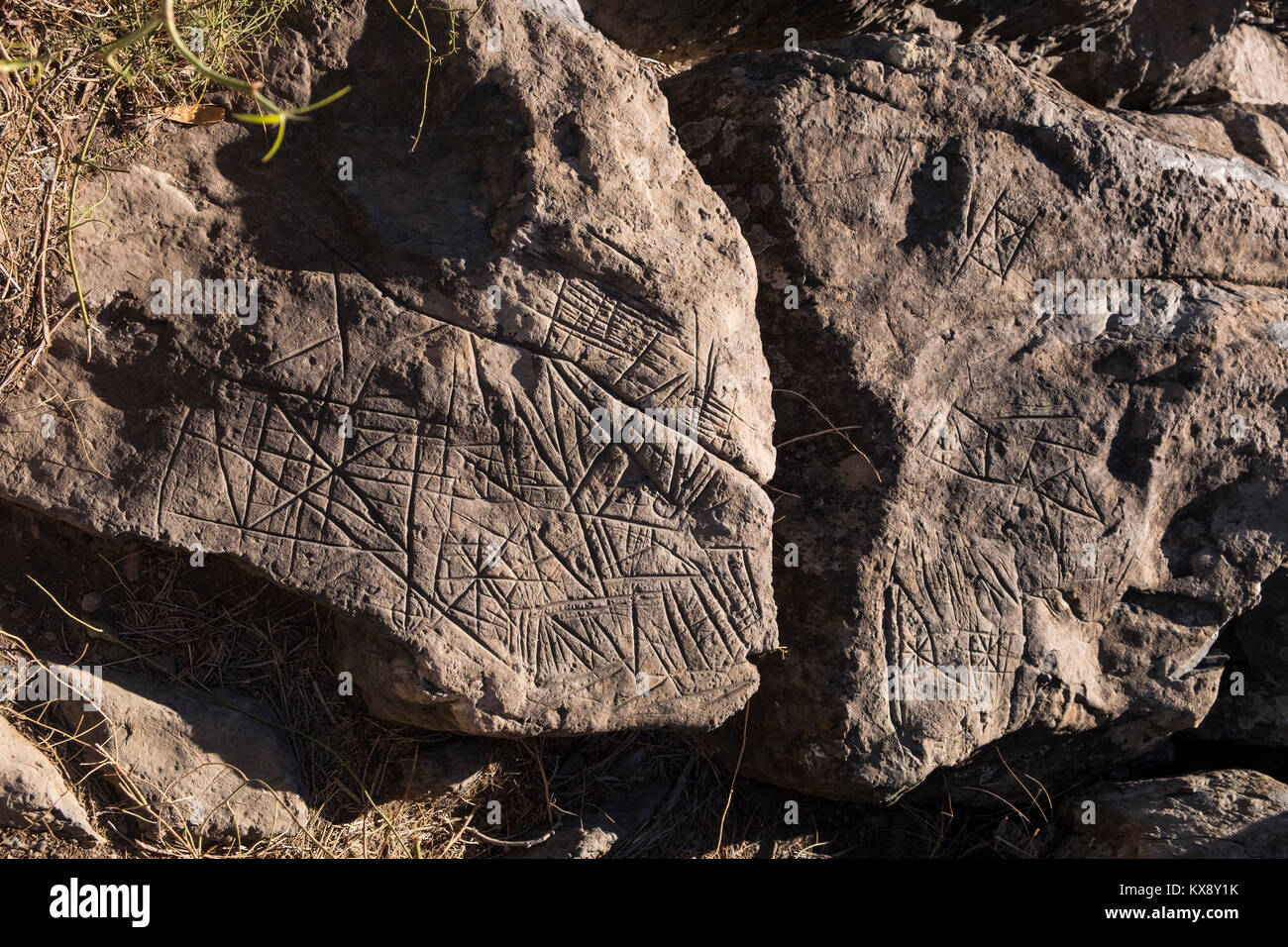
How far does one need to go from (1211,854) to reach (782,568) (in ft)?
5.25

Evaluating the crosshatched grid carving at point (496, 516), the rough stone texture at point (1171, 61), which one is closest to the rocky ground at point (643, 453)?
the crosshatched grid carving at point (496, 516)

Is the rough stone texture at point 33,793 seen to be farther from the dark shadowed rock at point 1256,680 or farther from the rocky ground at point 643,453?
the dark shadowed rock at point 1256,680

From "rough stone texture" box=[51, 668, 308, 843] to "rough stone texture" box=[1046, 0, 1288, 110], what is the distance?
11.9 ft

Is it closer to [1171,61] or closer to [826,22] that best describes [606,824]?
[826,22]

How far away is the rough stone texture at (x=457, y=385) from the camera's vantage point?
2648mm

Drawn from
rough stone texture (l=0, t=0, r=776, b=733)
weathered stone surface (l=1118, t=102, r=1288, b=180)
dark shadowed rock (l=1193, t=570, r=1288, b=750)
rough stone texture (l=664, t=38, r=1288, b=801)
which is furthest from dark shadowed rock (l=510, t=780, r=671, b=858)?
weathered stone surface (l=1118, t=102, r=1288, b=180)

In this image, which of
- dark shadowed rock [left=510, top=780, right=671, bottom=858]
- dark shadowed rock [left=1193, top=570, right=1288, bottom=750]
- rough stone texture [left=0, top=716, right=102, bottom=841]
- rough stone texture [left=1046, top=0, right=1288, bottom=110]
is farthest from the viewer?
rough stone texture [left=1046, top=0, right=1288, bottom=110]

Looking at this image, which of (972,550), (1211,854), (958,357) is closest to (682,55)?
(958,357)

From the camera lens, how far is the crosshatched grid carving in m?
2.69

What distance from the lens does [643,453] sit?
2.90 meters

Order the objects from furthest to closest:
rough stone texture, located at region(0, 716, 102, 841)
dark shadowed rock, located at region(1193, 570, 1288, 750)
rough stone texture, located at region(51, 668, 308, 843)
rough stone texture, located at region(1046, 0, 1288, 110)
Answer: rough stone texture, located at region(1046, 0, 1288, 110) → dark shadowed rock, located at region(1193, 570, 1288, 750) → rough stone texture, located at region(51, 668, 308, 843) → rough stone texture, located at region(0, 716, 102, 841)

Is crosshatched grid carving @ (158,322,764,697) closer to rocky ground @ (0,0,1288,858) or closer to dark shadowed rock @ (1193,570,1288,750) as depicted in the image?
rocky ground @ (0,0,1288,858)

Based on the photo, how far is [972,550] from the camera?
10.9 ft

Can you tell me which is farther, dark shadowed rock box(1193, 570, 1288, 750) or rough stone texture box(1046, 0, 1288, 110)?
rough stone texture box(1046, 0, 1288, 110)
